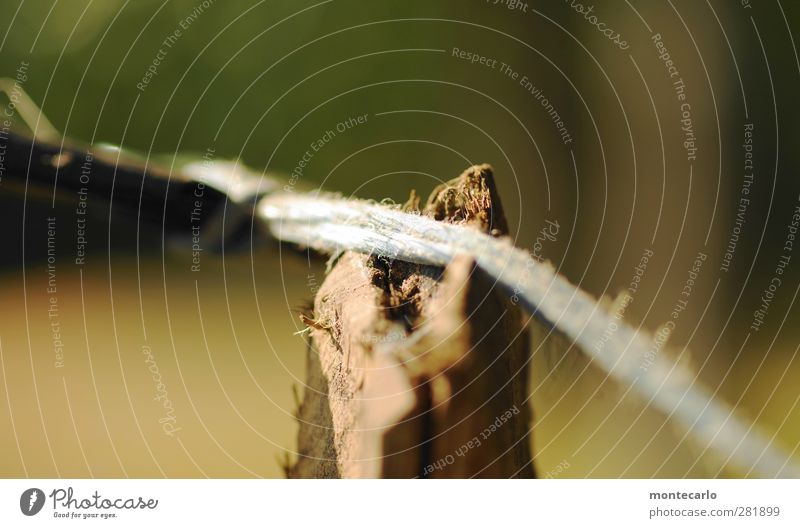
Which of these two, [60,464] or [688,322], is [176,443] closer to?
[60,464]

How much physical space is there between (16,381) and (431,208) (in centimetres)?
69

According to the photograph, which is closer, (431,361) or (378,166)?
(431,361)

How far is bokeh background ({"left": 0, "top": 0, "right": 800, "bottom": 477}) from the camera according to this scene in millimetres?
674

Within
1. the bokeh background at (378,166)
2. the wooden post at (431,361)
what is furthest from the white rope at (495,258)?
the bokeh background at (378,166)

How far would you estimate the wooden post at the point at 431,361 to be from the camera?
11.5 inches

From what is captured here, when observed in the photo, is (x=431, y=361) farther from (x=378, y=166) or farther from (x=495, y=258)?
(x=378, y=166)

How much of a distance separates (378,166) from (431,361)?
0.39 m

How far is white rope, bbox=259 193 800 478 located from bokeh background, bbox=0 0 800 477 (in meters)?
0.18

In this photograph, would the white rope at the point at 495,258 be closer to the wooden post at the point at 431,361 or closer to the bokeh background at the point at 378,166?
the wooden post at the point at 431,361

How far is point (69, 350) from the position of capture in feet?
2.45

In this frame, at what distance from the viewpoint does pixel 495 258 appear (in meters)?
0.31

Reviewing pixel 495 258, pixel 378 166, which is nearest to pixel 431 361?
pixel 495 258

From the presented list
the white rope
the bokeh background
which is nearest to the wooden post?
the white rope
